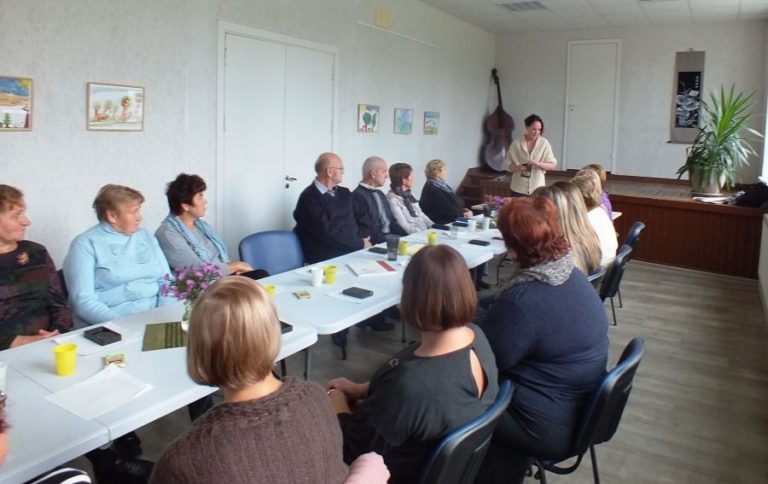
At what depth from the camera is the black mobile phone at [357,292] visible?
2766 millimetres

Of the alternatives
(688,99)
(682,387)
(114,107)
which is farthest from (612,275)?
(688,99)

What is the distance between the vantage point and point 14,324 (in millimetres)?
2672

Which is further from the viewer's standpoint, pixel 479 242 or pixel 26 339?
pixel 479 242

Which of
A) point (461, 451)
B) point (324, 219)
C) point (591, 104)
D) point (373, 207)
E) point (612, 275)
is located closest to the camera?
point (461, 451)

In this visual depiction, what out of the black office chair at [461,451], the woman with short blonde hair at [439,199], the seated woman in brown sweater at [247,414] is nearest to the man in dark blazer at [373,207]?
the woman with short blonde hair at [439,199]

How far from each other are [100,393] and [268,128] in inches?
163

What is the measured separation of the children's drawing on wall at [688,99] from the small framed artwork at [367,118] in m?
4.60

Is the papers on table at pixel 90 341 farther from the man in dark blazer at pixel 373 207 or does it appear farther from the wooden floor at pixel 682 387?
the man in dark blazer at pixel 373 207

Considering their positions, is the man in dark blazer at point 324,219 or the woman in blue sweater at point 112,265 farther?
the man in dark blazer at point 324,219

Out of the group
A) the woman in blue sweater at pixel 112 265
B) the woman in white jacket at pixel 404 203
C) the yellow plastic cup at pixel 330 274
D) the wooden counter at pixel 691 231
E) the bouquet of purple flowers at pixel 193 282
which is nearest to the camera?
the bouquet of purple flowers at pixel 193 282

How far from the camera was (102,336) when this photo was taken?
7.19 ft

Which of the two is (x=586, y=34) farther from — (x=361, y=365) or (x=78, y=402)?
(x=78, y=402)

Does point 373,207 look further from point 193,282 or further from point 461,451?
point 461,451

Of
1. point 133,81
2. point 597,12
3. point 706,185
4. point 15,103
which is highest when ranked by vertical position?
point 597,12
